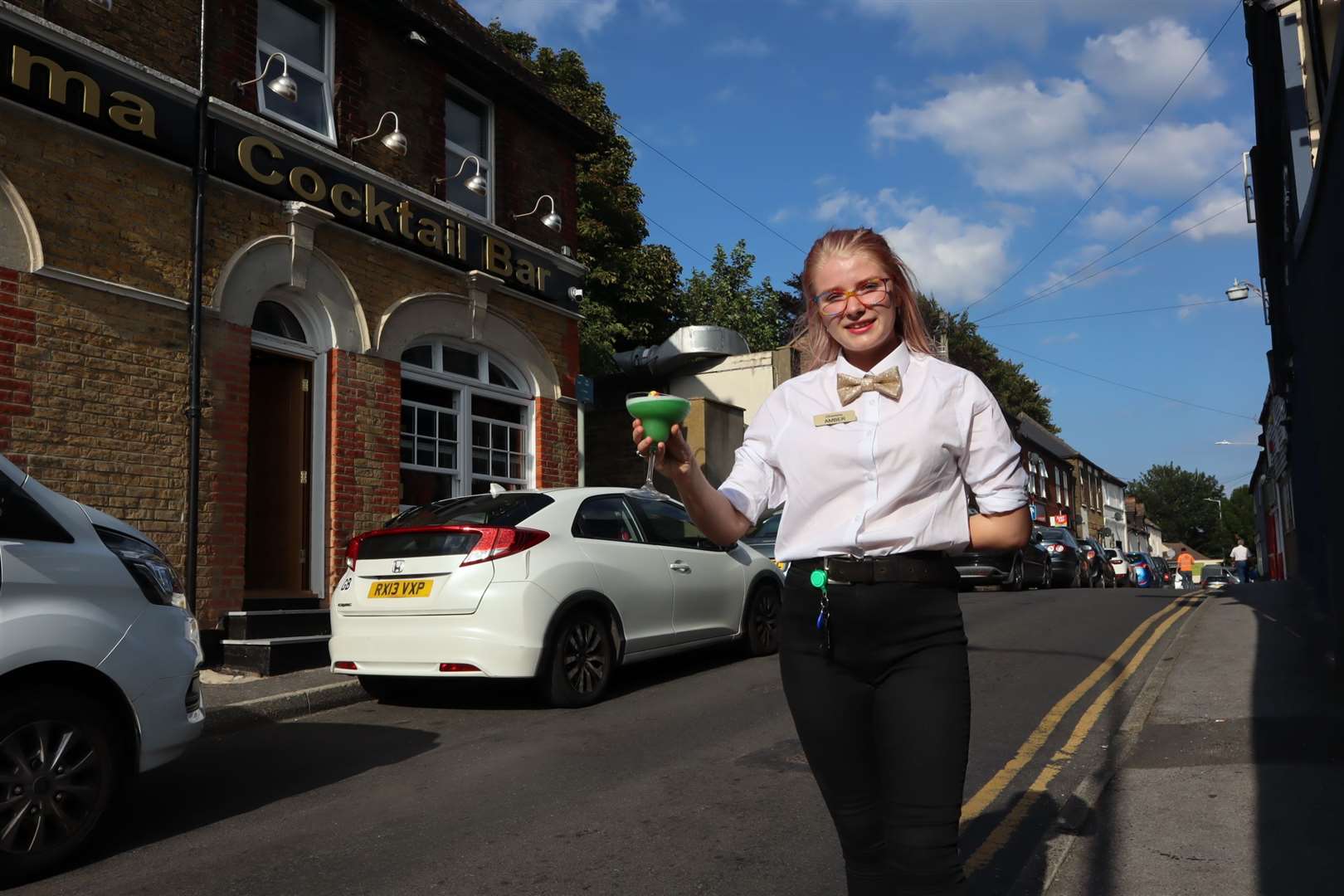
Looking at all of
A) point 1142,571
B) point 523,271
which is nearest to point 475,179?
point 523,271

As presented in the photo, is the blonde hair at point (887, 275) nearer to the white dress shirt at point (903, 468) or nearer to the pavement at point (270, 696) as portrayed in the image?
the white dress shirt at point (903, 468)

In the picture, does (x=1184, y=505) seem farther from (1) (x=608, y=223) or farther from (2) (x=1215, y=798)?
(2) (x=1215, y=798)

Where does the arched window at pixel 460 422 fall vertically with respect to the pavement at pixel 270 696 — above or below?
above

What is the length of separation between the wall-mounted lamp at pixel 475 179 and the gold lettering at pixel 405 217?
878mm

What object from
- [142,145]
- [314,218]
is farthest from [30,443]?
[314,218]

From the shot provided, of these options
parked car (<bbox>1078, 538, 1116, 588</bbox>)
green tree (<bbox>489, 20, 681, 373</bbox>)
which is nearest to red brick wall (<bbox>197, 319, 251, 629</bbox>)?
green tree (<bbox>489, 20, 681, 373</bbox>)

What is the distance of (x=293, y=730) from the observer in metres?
6.95

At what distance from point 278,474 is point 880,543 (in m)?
9.73

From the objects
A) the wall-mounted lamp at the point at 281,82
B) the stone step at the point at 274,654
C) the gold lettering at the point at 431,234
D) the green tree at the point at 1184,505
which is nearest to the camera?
the stone step at the point at 274,654

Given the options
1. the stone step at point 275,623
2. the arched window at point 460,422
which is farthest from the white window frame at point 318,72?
the stone step at point 275,623

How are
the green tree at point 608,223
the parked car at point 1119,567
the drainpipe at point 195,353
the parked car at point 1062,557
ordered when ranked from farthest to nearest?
the parked car at point 1119,567, the green tree at point 608,223, the parked car at point 1062,557, the drainpipe at point 195,353

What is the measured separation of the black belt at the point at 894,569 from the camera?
2.22 metres

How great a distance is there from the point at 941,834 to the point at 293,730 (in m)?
5.81

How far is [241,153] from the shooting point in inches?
392
